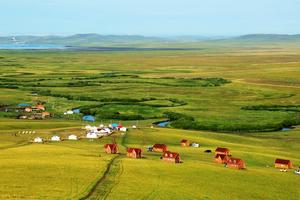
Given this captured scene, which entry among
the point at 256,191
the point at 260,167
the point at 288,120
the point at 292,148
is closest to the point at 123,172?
the point at 256,191

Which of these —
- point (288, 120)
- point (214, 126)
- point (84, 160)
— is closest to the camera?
point (84, 160)

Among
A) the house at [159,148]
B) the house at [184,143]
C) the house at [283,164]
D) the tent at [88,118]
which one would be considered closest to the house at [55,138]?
the house at [159,148]

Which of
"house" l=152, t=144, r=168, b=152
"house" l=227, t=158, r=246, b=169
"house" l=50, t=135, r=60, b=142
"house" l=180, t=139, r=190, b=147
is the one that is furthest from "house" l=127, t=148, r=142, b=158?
"house" l=50, t=135, r=60, b=142

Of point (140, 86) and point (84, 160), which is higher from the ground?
point (84, 160)

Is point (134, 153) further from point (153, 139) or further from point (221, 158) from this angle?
point (153, 139)

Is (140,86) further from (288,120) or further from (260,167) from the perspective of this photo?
(260,167)

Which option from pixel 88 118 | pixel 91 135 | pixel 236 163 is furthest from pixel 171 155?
pixel 88 118
